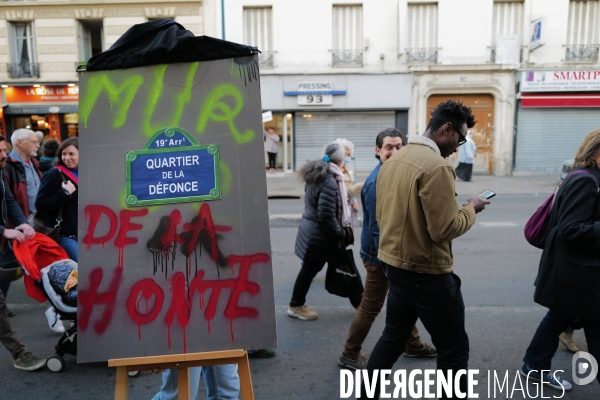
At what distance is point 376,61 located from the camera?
58.7ft

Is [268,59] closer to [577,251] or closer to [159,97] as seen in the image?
[577,251]

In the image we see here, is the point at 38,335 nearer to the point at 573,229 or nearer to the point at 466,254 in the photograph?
the point at 573,229

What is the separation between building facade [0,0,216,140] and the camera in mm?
17938

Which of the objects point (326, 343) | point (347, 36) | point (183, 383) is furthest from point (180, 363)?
point (347, 36)

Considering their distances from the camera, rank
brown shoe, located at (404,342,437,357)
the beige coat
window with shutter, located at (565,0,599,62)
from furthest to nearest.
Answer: window with shutter, located at (565,0,599,62), brown shoe, located at (404,342,437,357), the beige coat

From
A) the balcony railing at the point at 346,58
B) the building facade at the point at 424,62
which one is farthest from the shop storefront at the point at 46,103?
the balcony railing at the point at 346,58

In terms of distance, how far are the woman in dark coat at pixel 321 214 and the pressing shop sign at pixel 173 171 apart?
2.11 meters

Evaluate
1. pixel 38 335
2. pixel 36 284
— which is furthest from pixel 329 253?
pixel 38 335

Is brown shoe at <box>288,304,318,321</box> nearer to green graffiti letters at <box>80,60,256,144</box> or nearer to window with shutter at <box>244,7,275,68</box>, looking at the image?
green graffiti letters at <box>80,60,256,144</box>

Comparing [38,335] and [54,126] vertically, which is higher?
Result: [54,126]

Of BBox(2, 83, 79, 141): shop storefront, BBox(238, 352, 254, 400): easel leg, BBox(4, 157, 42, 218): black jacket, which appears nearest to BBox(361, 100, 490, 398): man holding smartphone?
BBox(238, 352, 254, 400): easel leg

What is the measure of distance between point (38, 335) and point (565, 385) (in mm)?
4290

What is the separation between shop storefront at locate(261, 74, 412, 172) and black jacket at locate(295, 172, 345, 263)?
14.0 m

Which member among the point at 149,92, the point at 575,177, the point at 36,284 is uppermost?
the point at 149,92
